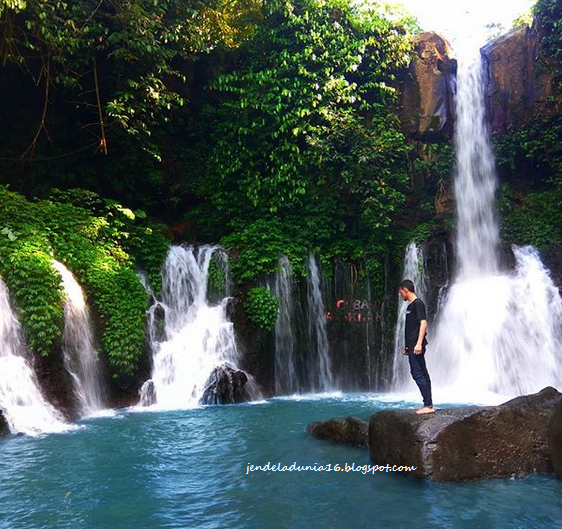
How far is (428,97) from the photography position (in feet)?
51.5

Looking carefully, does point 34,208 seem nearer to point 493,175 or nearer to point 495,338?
point 495,338

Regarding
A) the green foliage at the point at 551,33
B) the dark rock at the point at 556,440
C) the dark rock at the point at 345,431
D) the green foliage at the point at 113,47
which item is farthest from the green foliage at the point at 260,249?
the green foliage at the point at 551,33

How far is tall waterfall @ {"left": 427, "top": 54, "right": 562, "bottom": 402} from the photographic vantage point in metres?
11.2

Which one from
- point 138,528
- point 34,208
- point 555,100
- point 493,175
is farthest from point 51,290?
point 555,100

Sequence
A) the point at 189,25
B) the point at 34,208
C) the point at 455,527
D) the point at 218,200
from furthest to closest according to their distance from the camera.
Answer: the point at 218,200 < the point at 189,25 < the point at 34,208 < the point at 455,527

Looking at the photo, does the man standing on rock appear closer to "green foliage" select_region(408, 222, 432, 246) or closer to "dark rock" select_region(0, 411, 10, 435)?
"dark rock" select_region(0, 411, 10, 435)

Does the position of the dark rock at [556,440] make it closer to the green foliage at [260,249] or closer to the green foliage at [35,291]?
the green foliage at [35,291]

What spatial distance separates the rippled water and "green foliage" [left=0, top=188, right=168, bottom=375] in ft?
8.08

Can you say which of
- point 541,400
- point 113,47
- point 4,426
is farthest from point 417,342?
point 113,47

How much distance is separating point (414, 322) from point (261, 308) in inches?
229

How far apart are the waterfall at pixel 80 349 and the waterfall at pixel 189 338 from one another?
3.14 feet

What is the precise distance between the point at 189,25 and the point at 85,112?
380cm

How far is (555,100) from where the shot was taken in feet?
48.9

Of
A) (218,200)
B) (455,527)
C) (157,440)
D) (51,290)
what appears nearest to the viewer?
(455,527)
